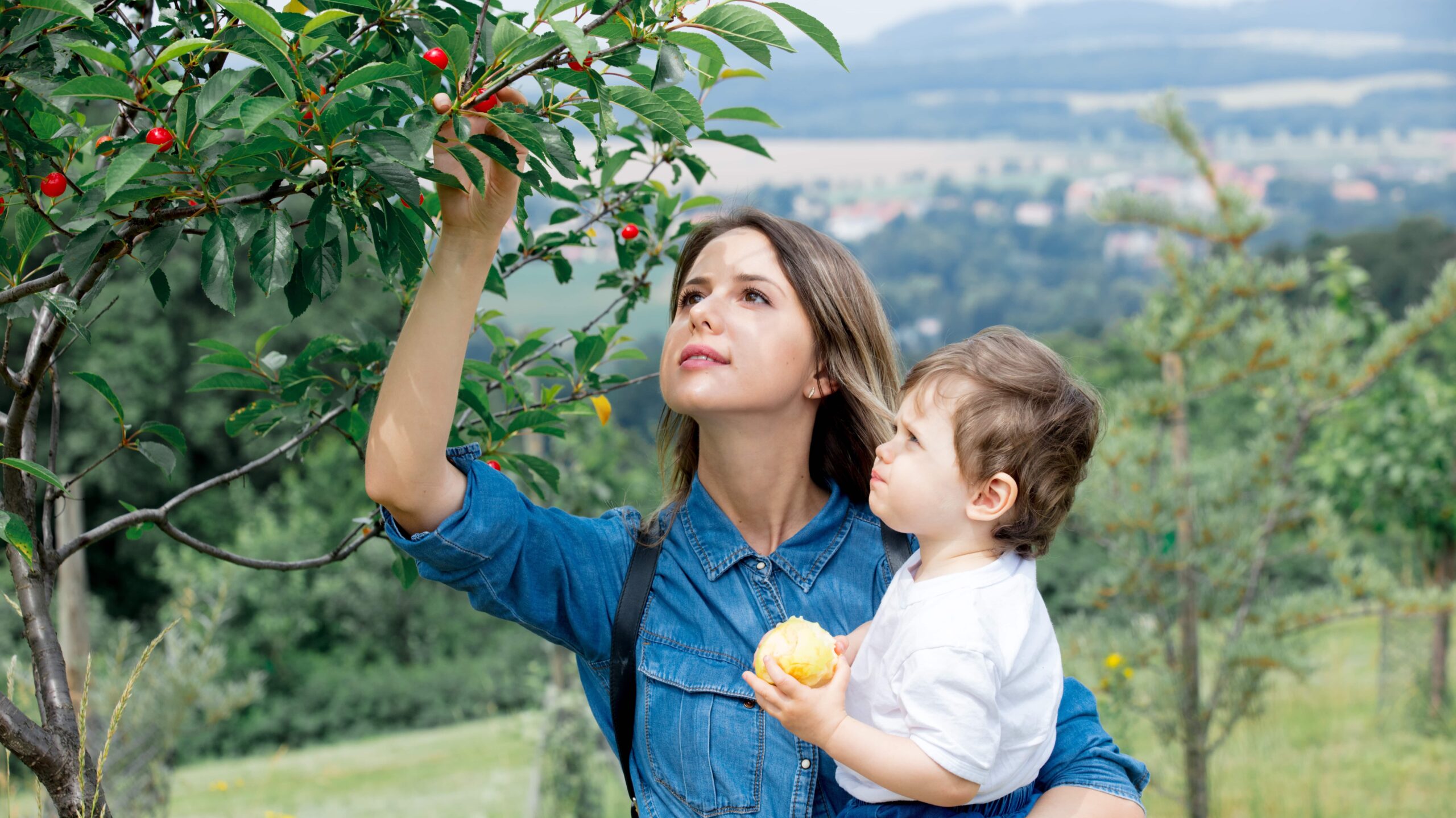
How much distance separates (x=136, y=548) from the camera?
39.9ft

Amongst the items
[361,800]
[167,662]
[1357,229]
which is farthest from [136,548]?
[1357,229]

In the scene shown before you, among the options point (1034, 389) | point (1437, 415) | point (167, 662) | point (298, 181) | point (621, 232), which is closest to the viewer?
point (298, 181)

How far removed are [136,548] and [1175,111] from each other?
12.1 m

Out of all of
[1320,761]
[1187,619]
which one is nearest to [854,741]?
[1187,619]

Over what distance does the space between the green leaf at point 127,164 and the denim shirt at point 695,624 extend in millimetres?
496

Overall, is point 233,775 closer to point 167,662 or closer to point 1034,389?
point 167,662

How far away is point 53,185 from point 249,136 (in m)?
0.42

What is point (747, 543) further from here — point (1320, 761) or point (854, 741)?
point (1320, 761)

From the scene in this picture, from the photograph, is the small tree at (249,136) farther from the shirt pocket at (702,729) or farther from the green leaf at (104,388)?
the shirt pocket at (702,729)

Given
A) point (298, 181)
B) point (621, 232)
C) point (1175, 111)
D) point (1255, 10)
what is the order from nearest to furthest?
1. point (298, 181)
2. point (621, 232)
3. point (1175, 111)
4. point (1255, 10)

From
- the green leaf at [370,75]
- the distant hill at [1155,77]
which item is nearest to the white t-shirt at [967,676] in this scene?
the green leaf at [370,75]

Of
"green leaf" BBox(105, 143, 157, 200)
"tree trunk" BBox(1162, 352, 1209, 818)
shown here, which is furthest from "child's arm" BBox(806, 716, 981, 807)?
"tree trunk" BBox(1162, 352, 1209, 818)

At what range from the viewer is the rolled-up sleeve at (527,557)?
3.95 ft

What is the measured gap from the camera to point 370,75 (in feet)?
2.77
